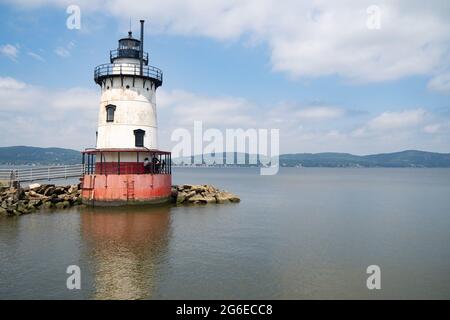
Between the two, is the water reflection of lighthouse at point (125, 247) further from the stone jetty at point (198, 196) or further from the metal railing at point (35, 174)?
the metal railing at point (35, 174)

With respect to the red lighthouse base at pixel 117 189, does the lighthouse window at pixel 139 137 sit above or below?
above

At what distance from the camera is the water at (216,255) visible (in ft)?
42.1

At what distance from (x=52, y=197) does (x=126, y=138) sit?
829 centimetres

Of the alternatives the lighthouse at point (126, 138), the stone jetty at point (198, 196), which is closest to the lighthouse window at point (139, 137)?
the lighthouse at point (126, 138)

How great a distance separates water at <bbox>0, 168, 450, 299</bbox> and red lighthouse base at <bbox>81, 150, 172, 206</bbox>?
1285mm

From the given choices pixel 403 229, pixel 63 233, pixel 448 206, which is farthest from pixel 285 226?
pixel 448 206

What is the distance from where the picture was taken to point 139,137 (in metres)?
31.1

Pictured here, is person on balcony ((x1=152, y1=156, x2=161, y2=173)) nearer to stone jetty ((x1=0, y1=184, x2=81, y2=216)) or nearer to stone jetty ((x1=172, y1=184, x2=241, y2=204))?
stone jetty ((x1=172, y1=184, x2=241, y2=204))

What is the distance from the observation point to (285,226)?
2528cm

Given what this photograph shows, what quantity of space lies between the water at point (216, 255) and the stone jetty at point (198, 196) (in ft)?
16.8

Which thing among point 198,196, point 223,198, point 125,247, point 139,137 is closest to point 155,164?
point 139,137

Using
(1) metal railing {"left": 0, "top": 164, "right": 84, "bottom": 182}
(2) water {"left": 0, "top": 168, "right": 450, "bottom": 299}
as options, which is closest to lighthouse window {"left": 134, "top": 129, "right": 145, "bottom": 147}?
(2) water {"left": 0, "top": 168, "right": 450, "bottom": 299}

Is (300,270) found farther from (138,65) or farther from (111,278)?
(138,65)
